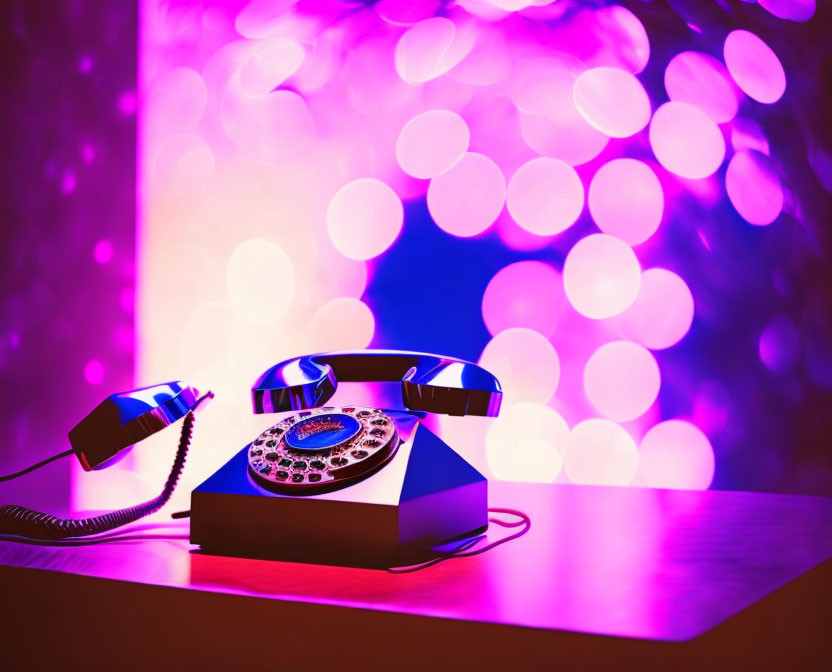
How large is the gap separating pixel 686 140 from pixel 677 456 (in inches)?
19.2

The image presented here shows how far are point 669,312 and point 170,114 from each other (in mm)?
942

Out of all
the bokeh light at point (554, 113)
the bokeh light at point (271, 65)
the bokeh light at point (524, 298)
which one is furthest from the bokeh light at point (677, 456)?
the bokeh light at point (271, 65)

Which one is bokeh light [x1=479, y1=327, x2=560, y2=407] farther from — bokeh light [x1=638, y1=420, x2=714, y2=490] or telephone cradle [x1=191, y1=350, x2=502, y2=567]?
telephone cradle [x1=191, y1=350, x2=502, y2=567]

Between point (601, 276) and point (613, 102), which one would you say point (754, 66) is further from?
point (601, 276)

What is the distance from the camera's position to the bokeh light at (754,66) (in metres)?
1.04

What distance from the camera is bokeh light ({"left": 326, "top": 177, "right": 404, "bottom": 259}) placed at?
3.78 ft

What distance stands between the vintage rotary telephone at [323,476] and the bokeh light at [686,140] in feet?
1.87

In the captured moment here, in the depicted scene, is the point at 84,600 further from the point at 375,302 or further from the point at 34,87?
the point at 34,87

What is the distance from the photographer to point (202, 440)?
1211 mm

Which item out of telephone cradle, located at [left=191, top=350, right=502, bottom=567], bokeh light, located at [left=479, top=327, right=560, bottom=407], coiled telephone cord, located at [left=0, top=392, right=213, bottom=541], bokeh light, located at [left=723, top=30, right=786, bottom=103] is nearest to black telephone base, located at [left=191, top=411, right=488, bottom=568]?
telephone cradle, located at [left=191, top=350, right=502, bottom=567]

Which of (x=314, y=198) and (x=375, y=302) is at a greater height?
(x=314, y=198)

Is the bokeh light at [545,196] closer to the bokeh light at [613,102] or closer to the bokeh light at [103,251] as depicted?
the bokeh light at [613,102]

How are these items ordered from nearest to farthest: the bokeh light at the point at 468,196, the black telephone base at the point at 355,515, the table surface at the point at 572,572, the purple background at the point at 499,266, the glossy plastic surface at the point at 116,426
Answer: the table surface at the point at 572,572 → the black telephone base at the point at 355,515 → the glossy plastic surface at the point at 116,426 → the purple background at the point at 499,266 → the bokeh light at the point at 468,196

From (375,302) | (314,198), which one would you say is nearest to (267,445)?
(375,302)
